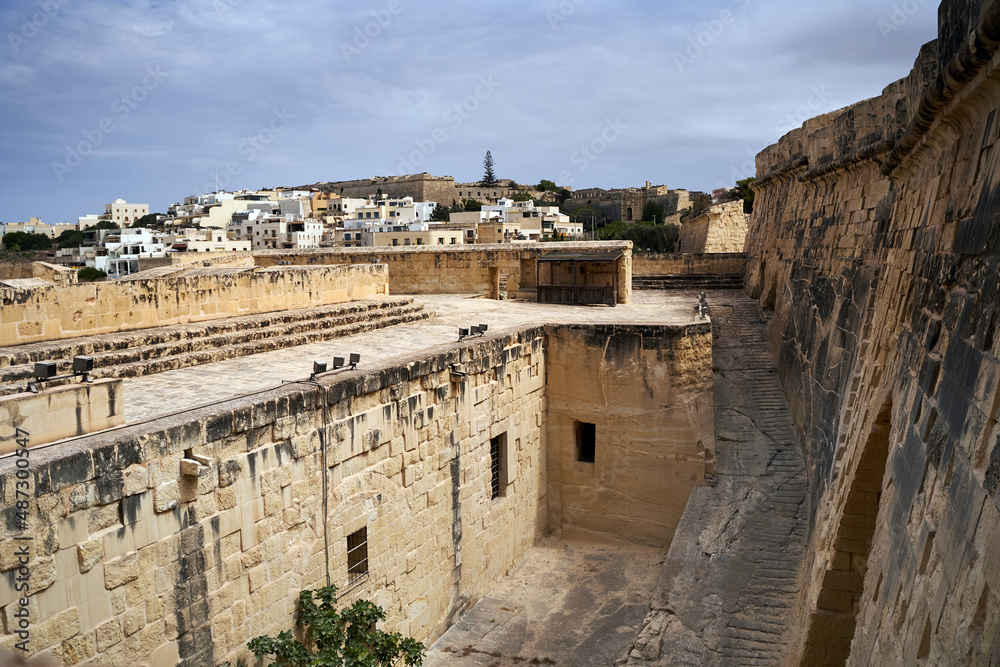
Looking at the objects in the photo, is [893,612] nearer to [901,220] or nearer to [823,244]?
[901,220]

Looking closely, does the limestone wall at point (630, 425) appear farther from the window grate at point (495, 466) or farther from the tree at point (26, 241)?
the tree at point (26, 241)

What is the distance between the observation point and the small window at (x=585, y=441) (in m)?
10.5

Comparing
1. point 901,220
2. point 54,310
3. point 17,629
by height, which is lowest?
point 17,629

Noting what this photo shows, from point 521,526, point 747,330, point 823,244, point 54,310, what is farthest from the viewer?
point 747,330

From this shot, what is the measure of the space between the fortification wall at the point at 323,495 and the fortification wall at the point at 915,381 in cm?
247

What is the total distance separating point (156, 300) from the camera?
828 centimetres

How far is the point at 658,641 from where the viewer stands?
22.1 ft

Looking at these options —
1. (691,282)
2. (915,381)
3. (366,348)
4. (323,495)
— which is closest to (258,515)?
(323,495)

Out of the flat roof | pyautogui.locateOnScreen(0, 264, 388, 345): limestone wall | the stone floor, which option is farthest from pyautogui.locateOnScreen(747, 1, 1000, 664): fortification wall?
pyautogui.locateOnScreen(0, 264, 388, 345): limestone wall

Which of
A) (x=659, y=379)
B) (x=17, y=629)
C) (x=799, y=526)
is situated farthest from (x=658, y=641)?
(x=17, y=629)

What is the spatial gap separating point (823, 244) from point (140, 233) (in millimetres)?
48464

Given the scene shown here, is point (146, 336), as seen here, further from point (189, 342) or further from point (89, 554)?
point (89, 554)

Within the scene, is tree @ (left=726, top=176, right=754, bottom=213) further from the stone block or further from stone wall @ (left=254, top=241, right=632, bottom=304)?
the stone block

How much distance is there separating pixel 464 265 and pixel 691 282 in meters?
6.24
